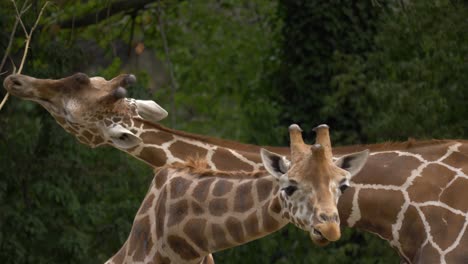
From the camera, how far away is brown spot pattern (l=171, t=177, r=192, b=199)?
9703mm

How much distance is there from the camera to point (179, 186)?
974 centimetres

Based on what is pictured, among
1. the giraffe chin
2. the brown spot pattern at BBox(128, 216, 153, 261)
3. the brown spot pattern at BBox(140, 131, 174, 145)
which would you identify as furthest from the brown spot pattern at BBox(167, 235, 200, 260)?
the brown spot pattern at BBox(140, 131, 174, 145)

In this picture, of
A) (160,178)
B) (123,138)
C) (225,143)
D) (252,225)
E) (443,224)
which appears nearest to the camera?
(252,225)

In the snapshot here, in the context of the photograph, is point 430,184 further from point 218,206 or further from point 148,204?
point 148,204

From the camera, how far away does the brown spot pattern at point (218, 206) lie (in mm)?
9438

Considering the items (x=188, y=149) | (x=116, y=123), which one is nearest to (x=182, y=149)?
(x=188, y=149)

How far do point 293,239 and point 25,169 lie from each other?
3145mm

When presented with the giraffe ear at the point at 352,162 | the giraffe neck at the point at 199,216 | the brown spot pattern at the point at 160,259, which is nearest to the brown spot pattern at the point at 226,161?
the giraffe neck at the point at 199,216

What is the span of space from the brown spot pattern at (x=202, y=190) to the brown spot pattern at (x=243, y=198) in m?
0.25

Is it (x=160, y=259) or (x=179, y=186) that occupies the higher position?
(x=179, y=186)

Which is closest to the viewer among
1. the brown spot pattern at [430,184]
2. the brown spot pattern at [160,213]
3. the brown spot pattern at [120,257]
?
the brown spot pattern at [160,213]

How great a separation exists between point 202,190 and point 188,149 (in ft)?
6.70

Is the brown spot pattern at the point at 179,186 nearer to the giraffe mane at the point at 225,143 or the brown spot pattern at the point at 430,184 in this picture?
the giraffe mane at the point at 225,143

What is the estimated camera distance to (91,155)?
715 inches
